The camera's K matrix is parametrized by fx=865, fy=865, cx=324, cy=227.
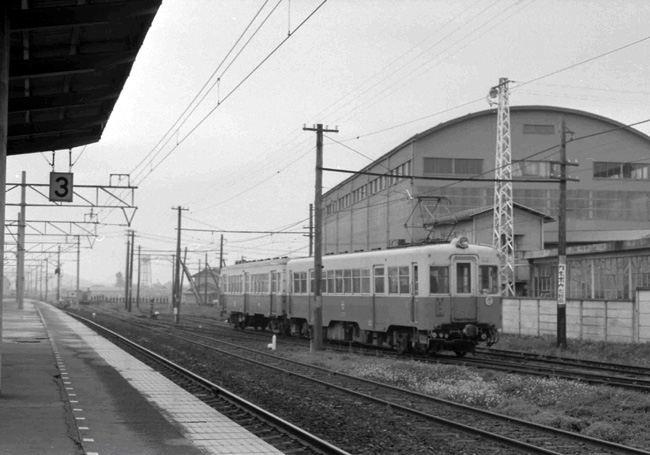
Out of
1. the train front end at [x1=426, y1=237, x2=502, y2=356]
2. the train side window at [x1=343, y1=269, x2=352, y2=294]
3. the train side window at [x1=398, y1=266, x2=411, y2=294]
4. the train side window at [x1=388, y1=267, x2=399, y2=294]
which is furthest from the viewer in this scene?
the train side window at [x1=343, y1=269, x2=352, y2=294]

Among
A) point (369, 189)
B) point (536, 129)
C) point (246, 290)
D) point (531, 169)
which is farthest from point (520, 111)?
point (246, 290)

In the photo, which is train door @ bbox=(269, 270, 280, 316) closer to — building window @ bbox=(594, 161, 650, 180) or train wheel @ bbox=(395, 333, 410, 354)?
train wheel @ bbox=(395, 333, 410, 354)

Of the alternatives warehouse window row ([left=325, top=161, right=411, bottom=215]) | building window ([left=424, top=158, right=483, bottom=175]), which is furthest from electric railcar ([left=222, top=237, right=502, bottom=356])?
building window ([left=424, top=158, right=483, bottom=175])

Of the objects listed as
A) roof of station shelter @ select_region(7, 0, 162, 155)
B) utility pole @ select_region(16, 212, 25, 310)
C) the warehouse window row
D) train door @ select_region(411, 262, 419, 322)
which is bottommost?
train door @ select_region(411, 262, 419, 322)

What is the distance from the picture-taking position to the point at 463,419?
12.4m

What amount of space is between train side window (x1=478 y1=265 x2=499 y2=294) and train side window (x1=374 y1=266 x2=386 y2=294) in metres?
3.01

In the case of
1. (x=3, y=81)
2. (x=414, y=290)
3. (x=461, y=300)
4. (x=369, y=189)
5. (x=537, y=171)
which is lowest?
(x=461, y=300)

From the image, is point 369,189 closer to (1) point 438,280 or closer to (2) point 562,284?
(2) point 562,284

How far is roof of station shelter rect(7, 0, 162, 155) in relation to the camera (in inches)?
504

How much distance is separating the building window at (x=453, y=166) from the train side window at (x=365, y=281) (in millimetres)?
31561

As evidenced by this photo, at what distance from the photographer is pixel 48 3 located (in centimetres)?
1269

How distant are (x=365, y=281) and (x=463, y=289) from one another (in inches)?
162

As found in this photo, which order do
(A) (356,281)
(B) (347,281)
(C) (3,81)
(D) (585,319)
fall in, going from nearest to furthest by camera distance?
(C) (3,81), (A) (356,281), (B) (347,281), (D) (585,319)

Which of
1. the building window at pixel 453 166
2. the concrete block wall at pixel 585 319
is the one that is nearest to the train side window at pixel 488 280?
the concrete block wall at pixel 585 319
